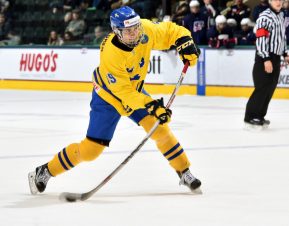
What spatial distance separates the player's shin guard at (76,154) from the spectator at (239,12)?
27.8 ft

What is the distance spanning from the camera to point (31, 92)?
47.5ft

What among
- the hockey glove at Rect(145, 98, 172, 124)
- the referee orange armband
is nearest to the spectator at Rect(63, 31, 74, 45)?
the referee orange armband

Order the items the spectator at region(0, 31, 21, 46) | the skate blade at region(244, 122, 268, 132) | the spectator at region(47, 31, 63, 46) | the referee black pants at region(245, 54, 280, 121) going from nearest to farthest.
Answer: the skate blade at region(244, 122, 268, 132), the referee black pants at region(245, 54, 280, 121), the spectator at region(47, 31, 63, 46), the spectator at region(0, 31, 21, 46)

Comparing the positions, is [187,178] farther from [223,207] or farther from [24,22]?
[24,22]

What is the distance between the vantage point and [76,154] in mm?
5309

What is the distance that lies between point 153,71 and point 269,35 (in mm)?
5011

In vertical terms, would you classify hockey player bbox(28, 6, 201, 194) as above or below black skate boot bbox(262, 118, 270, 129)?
above

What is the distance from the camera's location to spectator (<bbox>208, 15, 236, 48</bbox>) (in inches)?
507

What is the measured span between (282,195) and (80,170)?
170 centimetres

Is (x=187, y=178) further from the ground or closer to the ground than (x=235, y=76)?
further from the ground

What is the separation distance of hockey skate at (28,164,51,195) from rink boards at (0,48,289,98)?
7347 mm

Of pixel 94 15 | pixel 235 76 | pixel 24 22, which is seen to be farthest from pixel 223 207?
pixel 24 22

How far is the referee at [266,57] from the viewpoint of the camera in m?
8.90

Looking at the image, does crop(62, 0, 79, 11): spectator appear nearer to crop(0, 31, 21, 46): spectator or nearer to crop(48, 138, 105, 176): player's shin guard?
crop(0, 31, 21, 46): spectator
